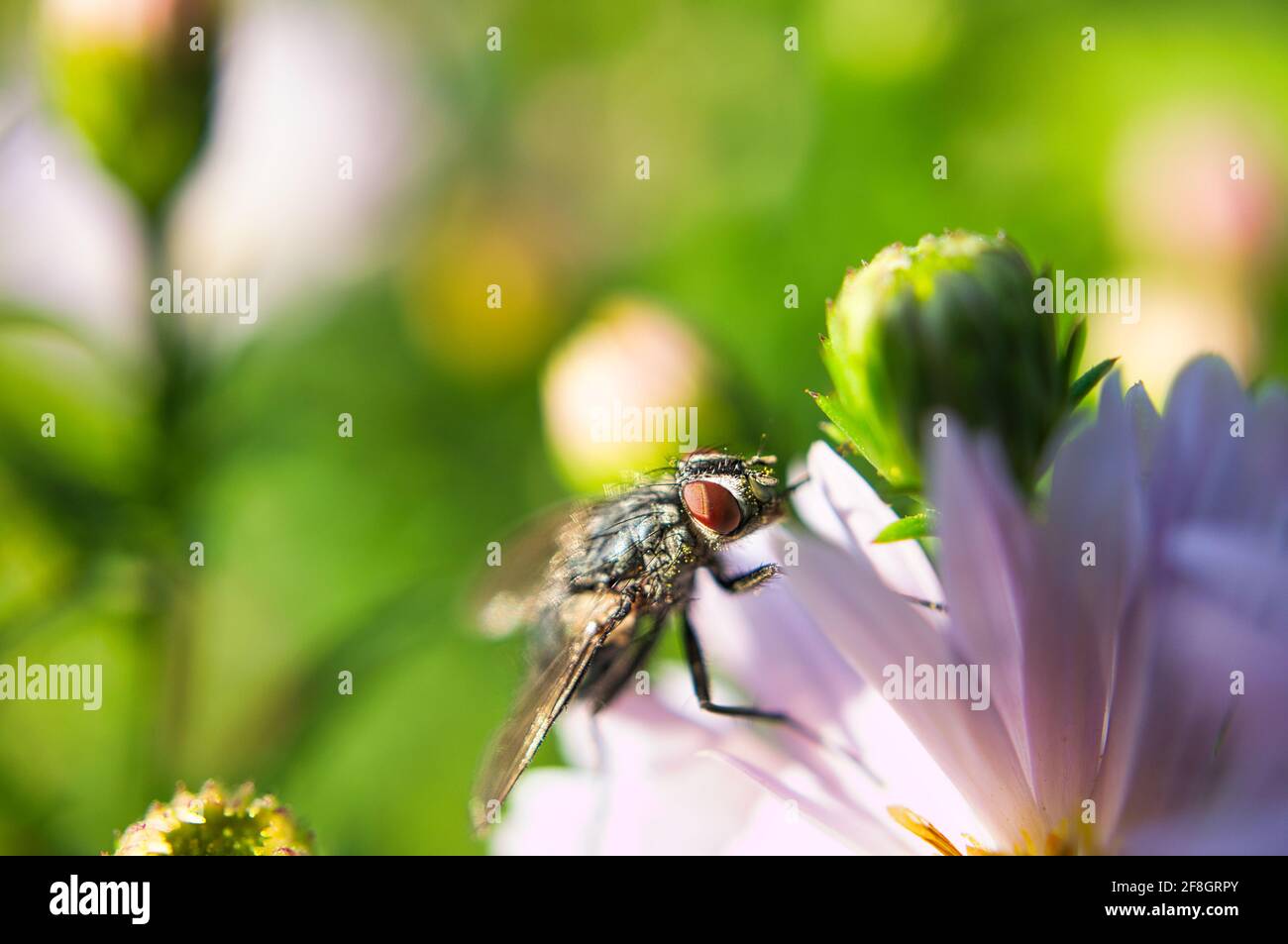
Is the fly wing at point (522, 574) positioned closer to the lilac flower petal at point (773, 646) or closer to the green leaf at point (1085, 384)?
the lilac flower petal at point (773, 646)

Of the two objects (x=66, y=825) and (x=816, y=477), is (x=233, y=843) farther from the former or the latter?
(x=66, y=825)

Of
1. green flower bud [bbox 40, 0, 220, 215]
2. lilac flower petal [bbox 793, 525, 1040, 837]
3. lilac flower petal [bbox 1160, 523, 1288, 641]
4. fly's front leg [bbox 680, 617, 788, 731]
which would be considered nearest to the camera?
lilac flower petal [bbox 1160, 523, 1288, 641]

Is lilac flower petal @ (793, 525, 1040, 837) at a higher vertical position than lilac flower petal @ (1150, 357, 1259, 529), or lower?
lower

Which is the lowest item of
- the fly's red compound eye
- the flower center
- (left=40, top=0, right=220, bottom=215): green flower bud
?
the flower center

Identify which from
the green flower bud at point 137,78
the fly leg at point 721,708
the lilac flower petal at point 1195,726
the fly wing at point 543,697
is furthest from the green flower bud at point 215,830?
the green flower bud at point 137,78

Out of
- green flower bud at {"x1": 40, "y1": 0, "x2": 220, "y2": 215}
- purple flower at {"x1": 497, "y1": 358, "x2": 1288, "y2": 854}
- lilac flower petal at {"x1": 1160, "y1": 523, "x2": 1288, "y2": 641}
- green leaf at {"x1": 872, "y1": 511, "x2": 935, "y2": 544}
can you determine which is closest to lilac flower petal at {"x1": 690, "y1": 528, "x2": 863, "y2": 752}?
purple flower at {"x1": 497, "y1": 358, "x2": 1288, "y2": 854}

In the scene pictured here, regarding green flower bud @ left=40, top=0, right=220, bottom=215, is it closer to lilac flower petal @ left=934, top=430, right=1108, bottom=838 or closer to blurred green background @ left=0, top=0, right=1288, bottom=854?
blurred green background @ left=0, top=0, right=1288, bottom=854

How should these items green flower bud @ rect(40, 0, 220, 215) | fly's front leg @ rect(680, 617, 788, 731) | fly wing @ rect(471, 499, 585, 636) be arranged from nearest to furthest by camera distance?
1. fly's front leg @ rect(680, 617, 788, 731)
2. fly wing @ rect(471, 499, 585, 636)
3. green flower bud @ rect(40, 0, 220, 215)

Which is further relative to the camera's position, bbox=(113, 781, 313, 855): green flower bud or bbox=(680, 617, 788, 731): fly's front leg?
bbox=(680, 617, 788, 731): fly's front leg
